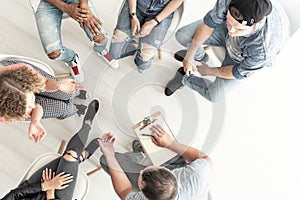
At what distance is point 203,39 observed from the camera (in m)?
2.09

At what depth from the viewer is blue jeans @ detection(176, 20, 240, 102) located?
83.7 inches

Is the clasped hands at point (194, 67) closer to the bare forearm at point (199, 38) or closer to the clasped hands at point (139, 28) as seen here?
the bare forearm at point (199, 38)

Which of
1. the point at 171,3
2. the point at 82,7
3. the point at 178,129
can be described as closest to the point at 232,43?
the point at 171,3

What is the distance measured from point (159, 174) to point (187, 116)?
0.50 metres

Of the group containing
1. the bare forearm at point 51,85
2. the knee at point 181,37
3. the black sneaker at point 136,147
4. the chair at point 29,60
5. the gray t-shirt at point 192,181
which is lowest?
the black sneaker at point 136,147

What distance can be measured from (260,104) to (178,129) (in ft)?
2.79

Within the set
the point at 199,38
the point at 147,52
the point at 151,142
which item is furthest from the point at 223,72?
the point at 151,142

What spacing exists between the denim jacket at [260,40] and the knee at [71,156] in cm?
100

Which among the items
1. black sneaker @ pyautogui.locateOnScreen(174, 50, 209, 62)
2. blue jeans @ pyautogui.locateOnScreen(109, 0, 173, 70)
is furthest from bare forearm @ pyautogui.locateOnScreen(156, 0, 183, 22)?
black sneaker @ pyautogui.locateOnScreen(174, 50, 209, 62)

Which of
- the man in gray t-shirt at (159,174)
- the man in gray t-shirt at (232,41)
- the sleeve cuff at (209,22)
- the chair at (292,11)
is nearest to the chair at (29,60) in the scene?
the man in gray t-shirt at (159,174)

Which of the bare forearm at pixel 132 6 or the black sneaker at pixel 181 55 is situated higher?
the bare forearm at pixel 132 6

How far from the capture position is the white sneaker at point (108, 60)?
215cm

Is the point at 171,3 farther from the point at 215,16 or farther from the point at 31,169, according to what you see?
the point at 31,169

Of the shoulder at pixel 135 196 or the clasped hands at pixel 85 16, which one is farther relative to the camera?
the clasped hands at pixel 85 16
